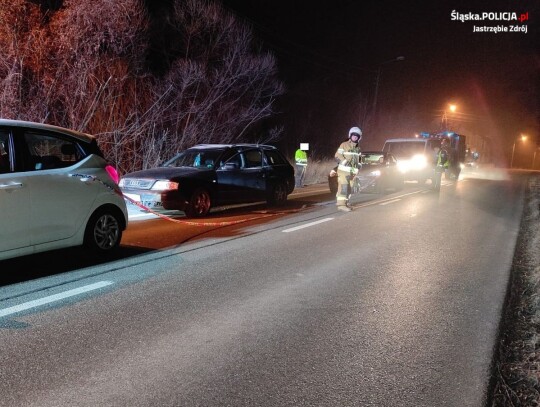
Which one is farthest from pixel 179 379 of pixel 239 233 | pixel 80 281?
pixel 239 233

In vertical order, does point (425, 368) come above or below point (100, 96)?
below

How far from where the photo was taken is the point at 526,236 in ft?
30.4

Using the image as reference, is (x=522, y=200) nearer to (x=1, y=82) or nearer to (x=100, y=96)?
(x=100, y=96)

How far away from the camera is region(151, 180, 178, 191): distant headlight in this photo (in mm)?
9609

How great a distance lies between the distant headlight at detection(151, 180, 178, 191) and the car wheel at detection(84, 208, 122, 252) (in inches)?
120

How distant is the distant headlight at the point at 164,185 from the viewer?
9609mm

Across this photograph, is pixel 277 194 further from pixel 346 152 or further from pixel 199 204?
pixel 199 204

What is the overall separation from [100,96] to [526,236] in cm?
1271

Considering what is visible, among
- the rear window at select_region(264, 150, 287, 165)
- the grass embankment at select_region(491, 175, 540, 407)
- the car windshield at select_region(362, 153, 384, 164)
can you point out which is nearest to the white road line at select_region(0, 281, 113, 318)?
the grass embankment at select_region(491, 175, 540, 407)

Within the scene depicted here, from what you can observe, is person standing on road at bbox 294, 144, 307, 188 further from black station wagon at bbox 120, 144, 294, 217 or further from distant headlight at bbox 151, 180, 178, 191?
distant headlight at bbox 151, 180, 178, 191

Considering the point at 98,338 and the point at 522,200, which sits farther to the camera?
the point at 522,200

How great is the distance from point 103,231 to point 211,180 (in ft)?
14.6

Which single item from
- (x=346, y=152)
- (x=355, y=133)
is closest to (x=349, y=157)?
(x=346, y=152)

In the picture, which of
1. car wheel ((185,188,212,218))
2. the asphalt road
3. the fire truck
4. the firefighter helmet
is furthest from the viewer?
the fire truck
